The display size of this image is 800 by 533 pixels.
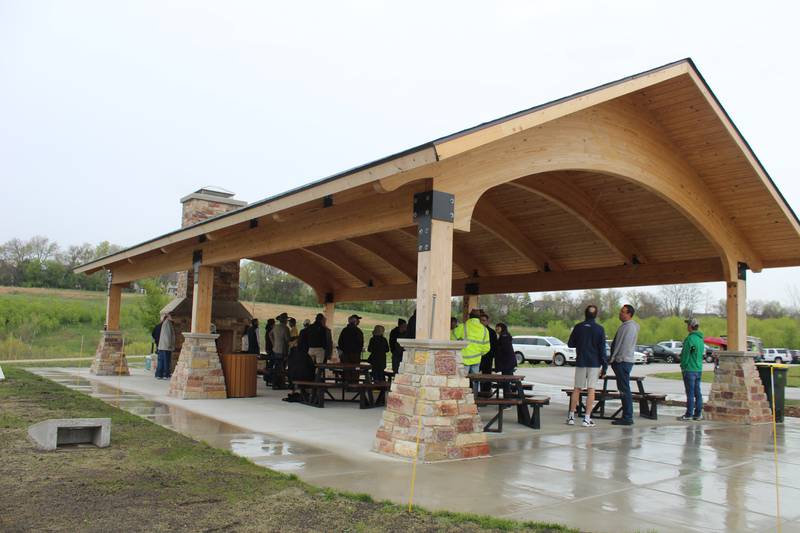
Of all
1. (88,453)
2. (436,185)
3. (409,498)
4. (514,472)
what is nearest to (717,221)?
(436,185)

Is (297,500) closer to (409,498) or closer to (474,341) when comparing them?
(409,498)

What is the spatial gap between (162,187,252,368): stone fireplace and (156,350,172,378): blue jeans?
534 millimetres

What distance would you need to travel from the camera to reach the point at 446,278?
682 cm

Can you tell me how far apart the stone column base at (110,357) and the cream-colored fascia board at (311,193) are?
5215 mm

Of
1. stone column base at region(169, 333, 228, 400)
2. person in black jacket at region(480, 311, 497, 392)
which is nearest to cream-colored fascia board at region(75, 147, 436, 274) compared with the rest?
stone column base at region(169, 333, 228, 400)

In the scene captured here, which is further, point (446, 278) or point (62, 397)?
point (62, 397)

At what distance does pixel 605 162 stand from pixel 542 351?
81.9 feet

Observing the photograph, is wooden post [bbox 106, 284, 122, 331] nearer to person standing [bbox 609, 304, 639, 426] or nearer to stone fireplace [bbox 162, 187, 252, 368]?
stone fireplace [bbox 162, 187, 252, 368]

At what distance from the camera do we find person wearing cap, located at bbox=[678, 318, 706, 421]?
1058 cm

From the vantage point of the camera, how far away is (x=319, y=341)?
498 inches

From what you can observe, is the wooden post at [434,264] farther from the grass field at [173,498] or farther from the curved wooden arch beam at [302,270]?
the curved wooden arch beam at [302,270]

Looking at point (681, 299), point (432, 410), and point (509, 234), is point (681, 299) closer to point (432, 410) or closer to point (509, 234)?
point (509, 234)

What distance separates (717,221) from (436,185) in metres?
6.51

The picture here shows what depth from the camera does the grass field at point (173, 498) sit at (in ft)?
13.4
